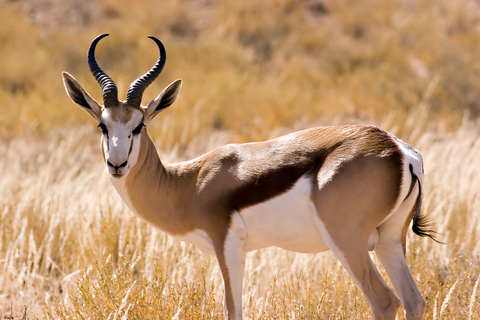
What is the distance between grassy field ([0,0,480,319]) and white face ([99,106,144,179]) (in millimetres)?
1010

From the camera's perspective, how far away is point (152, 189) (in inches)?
196

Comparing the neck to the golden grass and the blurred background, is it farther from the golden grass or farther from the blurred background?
the blurred background

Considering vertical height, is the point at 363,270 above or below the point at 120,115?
below

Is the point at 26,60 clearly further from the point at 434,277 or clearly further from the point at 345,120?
the point at 434,277

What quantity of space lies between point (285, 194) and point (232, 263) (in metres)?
0.69

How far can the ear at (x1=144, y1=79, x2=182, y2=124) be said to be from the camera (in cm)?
501

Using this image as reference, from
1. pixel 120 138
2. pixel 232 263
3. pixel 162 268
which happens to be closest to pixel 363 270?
pixel 232 263

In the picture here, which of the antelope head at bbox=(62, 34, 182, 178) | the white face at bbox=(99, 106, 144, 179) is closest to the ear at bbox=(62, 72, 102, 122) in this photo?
the antelope head at bbox=(62, 34, 182, 178)

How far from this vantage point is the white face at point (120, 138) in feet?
14.7

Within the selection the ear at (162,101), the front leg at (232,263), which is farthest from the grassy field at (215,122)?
the ear at (162,101)

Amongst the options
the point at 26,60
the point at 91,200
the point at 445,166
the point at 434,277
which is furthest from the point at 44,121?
the point at 434,277

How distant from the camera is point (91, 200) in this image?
7906 mm

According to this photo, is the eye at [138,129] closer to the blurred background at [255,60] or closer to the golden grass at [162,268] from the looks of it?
the golden grass at [162,268]

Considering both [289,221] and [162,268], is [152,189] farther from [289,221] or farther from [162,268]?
[162,268]
